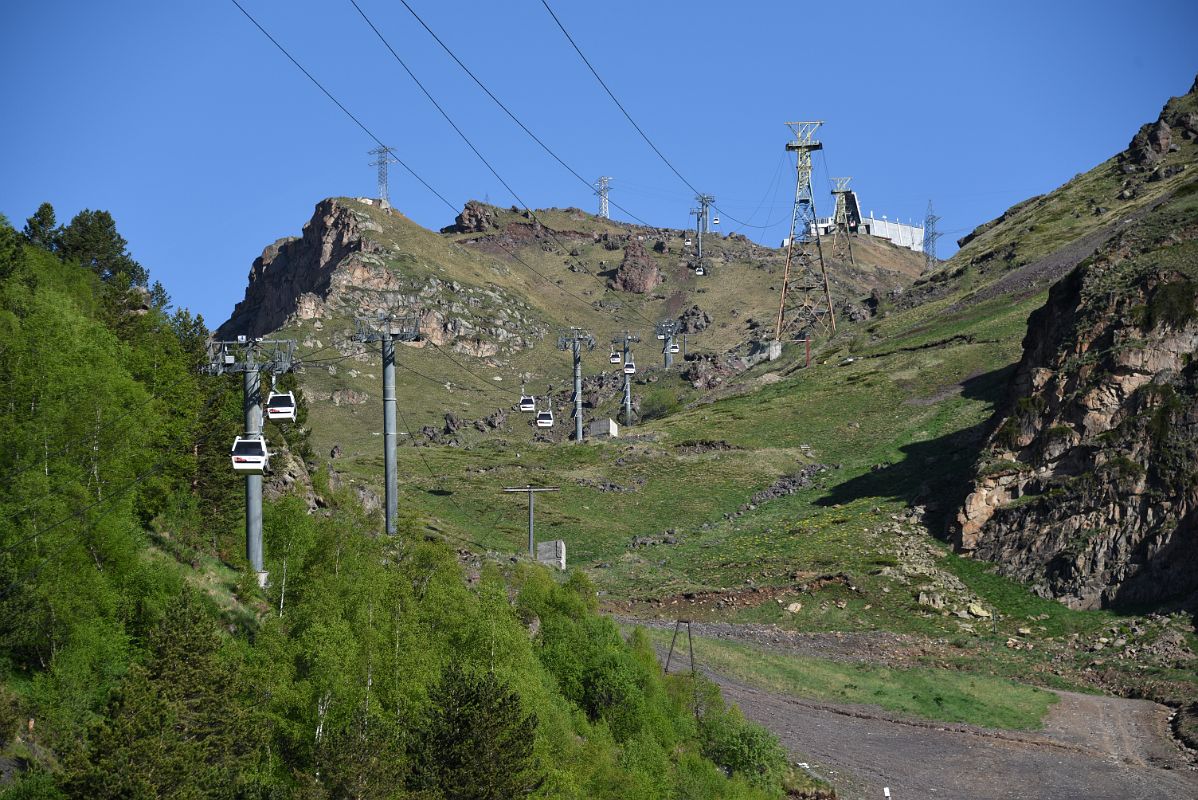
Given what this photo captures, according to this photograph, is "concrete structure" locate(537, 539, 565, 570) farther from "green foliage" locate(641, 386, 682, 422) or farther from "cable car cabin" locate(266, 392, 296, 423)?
"green foliage" locate(641, 386, 682, 422)

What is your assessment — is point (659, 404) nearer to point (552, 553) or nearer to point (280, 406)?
point (552, 553)

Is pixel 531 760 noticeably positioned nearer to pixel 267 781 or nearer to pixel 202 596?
pixel 267 781

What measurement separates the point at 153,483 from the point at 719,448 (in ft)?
242

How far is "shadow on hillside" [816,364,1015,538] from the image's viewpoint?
268 feet

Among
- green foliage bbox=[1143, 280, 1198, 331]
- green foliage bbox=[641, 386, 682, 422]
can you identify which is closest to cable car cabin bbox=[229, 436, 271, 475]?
green foliage bbox=[1143, 280, 1198, 331]

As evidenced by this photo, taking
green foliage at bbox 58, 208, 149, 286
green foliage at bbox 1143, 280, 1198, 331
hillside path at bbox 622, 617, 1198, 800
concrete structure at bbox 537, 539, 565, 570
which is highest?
green foliage at bbox 58, 208, 149, 286

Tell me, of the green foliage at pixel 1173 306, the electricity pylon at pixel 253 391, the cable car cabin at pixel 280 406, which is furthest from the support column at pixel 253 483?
the green foliage at pixel 1173 306

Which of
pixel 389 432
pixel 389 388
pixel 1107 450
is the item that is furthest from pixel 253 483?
pixel 1107 450

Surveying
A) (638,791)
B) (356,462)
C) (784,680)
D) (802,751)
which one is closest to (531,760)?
(638,791)

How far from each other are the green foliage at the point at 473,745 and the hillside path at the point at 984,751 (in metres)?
17.1

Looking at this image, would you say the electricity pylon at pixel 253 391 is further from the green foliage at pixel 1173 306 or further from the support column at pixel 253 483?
the green foliage at pixel 1173 306

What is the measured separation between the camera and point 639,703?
1854 inches

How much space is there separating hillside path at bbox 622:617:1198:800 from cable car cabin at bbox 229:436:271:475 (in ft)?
78.9

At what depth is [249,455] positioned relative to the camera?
43.0 m
